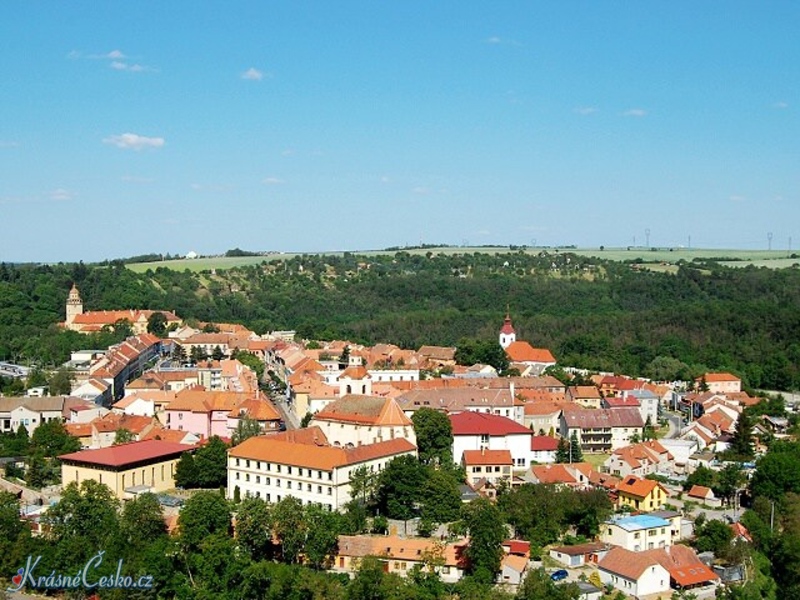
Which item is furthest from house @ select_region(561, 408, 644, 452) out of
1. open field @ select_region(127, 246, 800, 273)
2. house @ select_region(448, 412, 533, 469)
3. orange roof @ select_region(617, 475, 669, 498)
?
open field @ select_region(127, 246, 800, 273)

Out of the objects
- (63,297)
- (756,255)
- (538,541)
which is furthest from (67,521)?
(756,255)

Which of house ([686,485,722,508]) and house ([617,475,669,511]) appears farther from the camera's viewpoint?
house ([686,485,722,508])

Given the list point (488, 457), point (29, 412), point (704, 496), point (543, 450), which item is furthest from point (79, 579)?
point (704, 496)

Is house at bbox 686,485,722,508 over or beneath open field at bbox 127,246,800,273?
beneath

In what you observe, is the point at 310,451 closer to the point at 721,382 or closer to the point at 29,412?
the point at 29,412

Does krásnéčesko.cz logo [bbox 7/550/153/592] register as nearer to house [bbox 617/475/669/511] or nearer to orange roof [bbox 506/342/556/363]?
house [bbox 617/475/669/511]

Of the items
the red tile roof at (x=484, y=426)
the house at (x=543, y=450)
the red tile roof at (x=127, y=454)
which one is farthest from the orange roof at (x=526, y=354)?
the red tile roof at (x=127, y=454)

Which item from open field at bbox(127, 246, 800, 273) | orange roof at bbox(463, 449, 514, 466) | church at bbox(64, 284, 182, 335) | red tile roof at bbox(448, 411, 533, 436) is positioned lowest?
orange roof at bbox(463, 449, 514, 466)
